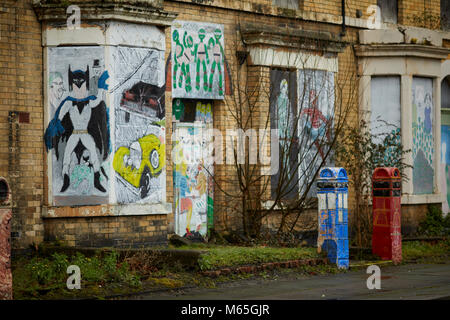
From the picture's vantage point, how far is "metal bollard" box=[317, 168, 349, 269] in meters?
13.4

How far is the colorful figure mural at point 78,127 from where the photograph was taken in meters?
13.7

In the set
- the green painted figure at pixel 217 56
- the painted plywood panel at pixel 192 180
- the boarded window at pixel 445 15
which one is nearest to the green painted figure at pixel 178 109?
the painted plywood panel at pixel 192 180

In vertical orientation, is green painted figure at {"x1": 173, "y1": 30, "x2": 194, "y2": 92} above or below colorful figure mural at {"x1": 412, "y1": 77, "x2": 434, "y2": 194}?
above

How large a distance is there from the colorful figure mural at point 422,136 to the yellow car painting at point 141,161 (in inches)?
293

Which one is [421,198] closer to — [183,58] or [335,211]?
[335,211]

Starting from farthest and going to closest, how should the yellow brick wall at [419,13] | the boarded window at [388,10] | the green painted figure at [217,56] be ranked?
the yellow brick wall at [419,13] → the boarded window at [388,10] → the green painted figure at [217,56]

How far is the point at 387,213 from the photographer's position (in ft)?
46.9

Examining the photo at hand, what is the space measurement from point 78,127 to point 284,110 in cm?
492

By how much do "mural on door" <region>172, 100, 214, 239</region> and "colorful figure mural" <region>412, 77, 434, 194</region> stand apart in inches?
227

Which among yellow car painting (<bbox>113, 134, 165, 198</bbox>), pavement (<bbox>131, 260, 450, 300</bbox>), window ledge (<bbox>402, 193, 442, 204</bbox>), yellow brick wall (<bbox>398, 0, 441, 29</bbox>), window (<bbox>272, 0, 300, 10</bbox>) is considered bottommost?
pavement (<bbox>131, 260, 450, 300</bbox>)

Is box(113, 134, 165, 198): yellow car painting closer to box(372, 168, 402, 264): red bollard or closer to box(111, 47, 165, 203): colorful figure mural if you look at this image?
box(111, 47, 165, 203): colorful figure mural

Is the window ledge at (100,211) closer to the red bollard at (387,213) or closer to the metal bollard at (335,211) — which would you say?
the metal bollard at (335,211)

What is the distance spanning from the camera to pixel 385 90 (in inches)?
757

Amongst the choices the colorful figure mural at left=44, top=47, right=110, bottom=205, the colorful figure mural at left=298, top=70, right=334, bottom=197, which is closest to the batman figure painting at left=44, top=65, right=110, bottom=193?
the colorful figure mural at left=44, top=47, right=110, bottom=205
